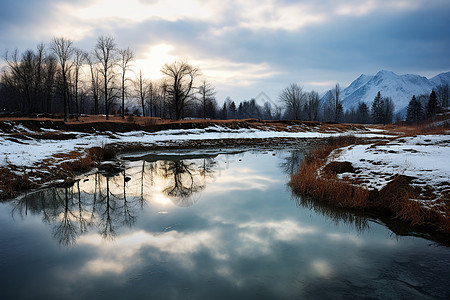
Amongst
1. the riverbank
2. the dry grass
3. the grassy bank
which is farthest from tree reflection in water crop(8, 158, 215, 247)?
the grassy bank

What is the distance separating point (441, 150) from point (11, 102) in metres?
94.8

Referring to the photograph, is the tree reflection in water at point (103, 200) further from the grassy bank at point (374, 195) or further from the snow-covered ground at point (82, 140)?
the grassy bank at point (374, 195)

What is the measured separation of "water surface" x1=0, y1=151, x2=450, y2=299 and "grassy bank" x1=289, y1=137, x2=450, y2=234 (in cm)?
86

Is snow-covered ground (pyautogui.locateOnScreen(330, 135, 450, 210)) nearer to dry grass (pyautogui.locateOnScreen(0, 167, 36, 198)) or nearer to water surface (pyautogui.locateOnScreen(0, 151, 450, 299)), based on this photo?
water surface (pyautogui.locateOnScreen(0, 151, 450, 299))

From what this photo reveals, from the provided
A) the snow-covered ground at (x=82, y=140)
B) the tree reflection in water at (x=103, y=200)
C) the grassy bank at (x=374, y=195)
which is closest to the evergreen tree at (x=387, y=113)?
the snow-covered ground at (x=82, y=140)

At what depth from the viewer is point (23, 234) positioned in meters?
7.34

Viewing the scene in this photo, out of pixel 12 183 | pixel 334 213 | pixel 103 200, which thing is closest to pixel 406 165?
pixel 334 213

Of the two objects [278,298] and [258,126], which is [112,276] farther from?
[258,126]

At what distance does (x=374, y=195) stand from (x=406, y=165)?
218 cm

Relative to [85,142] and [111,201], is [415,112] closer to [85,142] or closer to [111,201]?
[85,142]

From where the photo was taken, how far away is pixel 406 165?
10.4 metres

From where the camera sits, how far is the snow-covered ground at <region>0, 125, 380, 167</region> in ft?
46.4

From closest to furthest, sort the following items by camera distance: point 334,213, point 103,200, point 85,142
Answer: point 334,213 < point 103,200 < point 85,142

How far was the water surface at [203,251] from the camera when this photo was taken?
4.98 m
